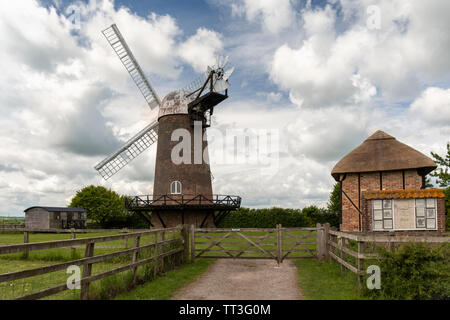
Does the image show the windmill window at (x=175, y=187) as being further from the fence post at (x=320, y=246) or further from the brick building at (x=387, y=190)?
the fence post at (x=320, y=246)

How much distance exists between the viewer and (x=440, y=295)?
645 centimetres

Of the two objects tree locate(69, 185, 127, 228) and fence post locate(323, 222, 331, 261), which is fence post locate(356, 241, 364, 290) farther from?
tree locate(69, 185, 127, 228)

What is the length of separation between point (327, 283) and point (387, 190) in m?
7.43

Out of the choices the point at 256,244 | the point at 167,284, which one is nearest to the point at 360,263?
the point at 167,284

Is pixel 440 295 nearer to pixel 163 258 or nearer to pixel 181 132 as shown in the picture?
pixel 163 258

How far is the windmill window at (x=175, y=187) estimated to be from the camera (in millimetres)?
25156

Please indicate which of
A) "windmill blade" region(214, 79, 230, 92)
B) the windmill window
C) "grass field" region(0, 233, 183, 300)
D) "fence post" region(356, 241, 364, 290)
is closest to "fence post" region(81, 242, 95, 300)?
"grass field" region(0, 233, 183, 300)

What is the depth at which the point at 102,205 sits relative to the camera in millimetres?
46844

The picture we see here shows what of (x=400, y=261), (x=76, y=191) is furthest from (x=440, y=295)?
(x=76, y=191)

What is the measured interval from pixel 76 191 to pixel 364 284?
161 feet

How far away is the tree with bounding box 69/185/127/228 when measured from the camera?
46.1m

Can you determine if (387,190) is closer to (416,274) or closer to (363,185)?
(363,185)

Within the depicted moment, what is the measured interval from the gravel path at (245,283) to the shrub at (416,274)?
5.90 ft

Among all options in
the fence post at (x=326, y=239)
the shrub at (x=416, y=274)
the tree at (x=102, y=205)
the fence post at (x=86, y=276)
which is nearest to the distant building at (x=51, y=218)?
the tree at (x=102, y=205)
